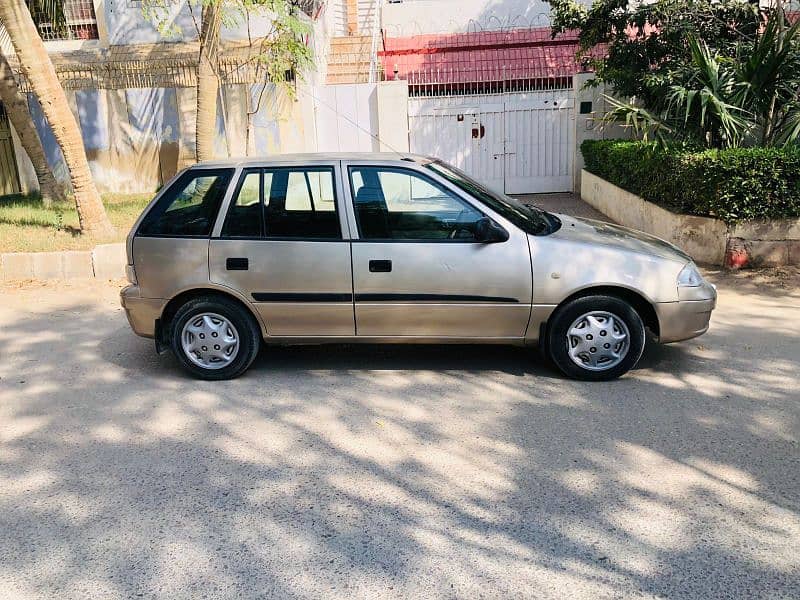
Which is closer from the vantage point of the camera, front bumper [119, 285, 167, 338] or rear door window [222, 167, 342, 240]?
rear door window [222, 167, 342, 240]

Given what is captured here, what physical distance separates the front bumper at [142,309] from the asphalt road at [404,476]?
0.43 m

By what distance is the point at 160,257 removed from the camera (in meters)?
5.80

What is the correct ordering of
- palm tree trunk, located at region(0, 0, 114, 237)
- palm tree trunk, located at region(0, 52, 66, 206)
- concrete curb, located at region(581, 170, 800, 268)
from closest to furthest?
concrete curb, located at region(581, 170, 800, 268) → palm tree trunk, located at region(0, 0, 114, 237) → palm tree trunk, located at region(0, 52, 66, 206)

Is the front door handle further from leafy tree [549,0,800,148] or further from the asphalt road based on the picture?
leafy tree [549,0,800,148]

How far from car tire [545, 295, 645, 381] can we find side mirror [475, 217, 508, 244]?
0.68m

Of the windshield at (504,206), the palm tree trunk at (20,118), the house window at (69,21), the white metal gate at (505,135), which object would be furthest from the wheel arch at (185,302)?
the house window at (69,21)

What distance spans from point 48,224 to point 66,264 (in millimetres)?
2487

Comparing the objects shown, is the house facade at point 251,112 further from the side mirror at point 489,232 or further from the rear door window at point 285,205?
the side mirror at point 489,232

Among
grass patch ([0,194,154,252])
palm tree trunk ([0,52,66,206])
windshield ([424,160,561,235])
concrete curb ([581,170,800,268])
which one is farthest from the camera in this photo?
palm tree trunk ([0,52,66,206])

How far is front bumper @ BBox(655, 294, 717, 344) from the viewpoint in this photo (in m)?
5.50

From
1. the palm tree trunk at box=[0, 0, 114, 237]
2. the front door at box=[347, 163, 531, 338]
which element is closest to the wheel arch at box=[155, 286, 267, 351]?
the front door at box=[347, 163, 531, 338]

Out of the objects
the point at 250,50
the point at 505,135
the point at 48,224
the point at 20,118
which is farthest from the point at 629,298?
the point at 250,50

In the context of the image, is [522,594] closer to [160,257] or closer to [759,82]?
[160,257]

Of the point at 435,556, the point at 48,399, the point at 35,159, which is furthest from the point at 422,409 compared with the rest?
the point at 35,159
